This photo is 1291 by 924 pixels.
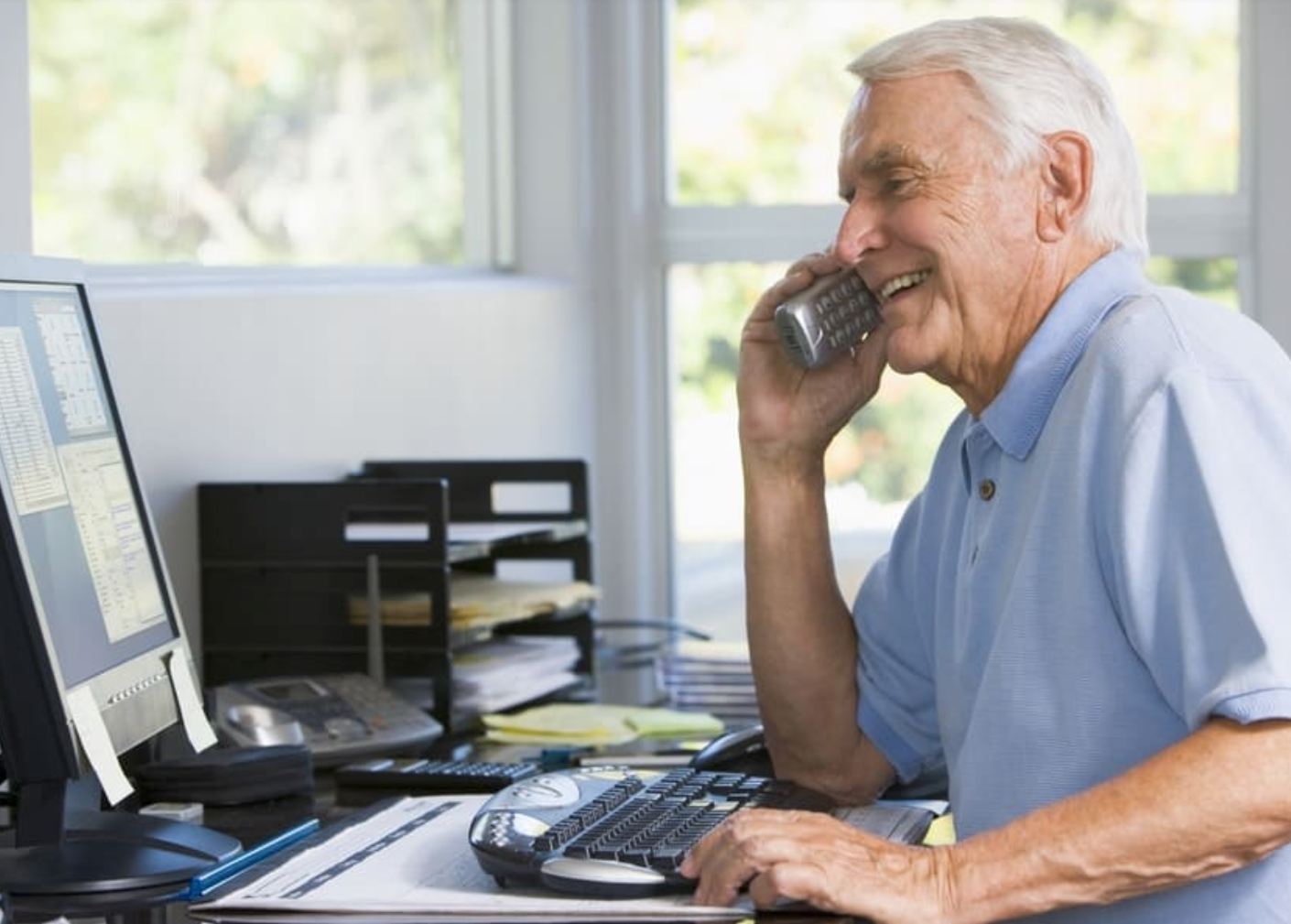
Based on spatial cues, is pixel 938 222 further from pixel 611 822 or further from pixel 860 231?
pixel 611 822

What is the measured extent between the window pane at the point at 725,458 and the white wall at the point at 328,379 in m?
0.21

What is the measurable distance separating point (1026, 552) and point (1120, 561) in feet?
0.39

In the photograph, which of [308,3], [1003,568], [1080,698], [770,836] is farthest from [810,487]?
[308,3]

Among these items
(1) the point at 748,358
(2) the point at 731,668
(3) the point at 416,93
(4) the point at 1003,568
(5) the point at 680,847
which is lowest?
(2) the point at 731,668

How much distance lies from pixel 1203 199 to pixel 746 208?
76 centimetres

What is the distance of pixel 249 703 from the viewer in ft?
6.97

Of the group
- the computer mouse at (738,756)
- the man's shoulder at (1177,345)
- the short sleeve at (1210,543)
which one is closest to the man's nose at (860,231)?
the man's shoulder at (1177,345)

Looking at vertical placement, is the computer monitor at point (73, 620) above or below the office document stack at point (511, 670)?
above

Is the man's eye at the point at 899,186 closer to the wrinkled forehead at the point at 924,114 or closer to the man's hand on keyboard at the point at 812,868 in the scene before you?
the wrinkled forehead at the point at 924,114

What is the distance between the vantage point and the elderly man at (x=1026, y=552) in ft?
4.45

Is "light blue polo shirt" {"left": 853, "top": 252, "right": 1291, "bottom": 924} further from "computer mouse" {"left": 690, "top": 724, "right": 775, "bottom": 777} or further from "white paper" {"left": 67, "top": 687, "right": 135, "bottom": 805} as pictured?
"white paper" {"left": 67, "top": 687, "right": 135, "bottom": 805}

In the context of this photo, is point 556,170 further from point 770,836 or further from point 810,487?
point 770,836

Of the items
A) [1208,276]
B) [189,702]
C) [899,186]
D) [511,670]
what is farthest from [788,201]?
[189,702]

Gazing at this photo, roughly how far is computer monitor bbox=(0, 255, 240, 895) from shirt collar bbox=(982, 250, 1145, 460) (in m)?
0.69
